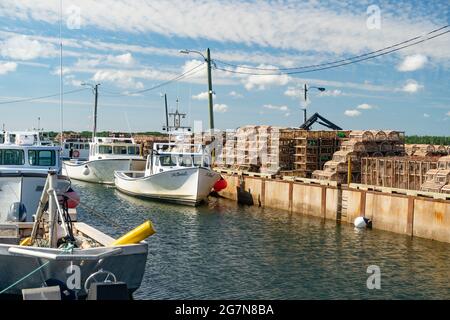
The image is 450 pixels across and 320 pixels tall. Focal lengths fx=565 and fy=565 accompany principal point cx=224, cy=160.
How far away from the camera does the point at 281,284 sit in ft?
50.7

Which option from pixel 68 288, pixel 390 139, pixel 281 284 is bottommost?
pixel 281 284

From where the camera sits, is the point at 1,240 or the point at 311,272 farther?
the point at 311,272

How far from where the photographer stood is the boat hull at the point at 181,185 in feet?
102

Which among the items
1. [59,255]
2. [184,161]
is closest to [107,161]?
[184,161]

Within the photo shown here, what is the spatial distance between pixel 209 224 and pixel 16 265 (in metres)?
14.9

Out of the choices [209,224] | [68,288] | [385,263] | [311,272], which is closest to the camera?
[68,288]

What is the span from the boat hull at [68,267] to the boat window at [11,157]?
427 inches

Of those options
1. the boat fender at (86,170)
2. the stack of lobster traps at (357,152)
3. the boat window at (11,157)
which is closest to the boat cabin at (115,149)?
the boat fender at (86,170)

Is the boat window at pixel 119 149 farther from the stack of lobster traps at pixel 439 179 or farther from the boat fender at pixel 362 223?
the stack of lobster traps at pixel 439 179

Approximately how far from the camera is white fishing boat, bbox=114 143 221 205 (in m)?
31.2

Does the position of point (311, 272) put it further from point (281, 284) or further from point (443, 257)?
point (443, 257)

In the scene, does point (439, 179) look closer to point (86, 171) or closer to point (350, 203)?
point (350, 203)

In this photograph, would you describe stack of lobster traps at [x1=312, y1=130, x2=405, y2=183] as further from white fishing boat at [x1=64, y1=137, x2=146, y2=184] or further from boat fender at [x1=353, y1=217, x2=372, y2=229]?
white fishing boat at [x1=64, y1=137, x2=146, y2=184]

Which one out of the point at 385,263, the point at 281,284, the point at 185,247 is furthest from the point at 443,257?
the point at 185,247
